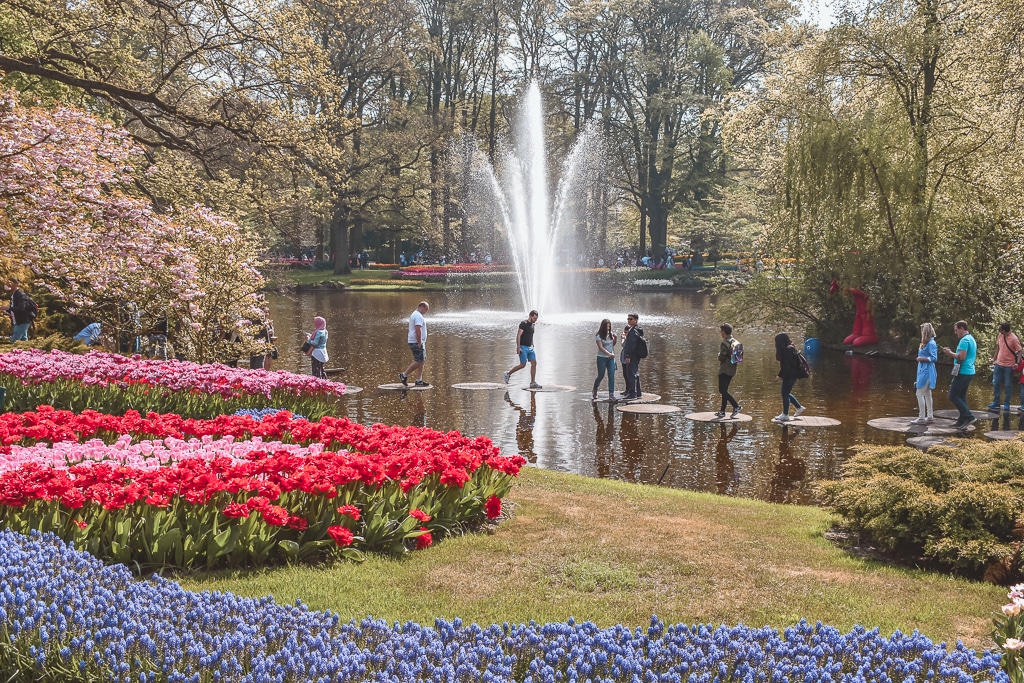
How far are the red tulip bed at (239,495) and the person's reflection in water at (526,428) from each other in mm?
4033

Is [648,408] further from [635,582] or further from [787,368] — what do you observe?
[635,582]

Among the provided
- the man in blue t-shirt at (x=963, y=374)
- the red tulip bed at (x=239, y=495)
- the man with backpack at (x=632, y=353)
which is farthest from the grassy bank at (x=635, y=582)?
the man with backpack at (x=632, y=353)

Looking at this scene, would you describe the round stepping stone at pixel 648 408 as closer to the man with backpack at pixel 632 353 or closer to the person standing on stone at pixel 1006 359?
the man with backpack at pixel 632 353

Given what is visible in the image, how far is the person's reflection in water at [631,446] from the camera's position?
11578 millimetres

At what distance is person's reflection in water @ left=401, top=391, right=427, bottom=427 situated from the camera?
14664 mm

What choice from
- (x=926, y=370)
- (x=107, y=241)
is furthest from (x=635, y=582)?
(x=107, y=241)

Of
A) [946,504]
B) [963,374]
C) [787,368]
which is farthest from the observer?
[787,368]

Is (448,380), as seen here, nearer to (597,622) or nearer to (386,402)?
(386,402)

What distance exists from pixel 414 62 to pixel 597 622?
59.7 metres

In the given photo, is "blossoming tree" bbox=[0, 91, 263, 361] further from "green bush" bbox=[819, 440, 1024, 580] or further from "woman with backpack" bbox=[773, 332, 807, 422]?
"green bush" bbox=[819, 440, 1024, 580]

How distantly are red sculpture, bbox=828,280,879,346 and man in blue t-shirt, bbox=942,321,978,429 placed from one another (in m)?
10.9

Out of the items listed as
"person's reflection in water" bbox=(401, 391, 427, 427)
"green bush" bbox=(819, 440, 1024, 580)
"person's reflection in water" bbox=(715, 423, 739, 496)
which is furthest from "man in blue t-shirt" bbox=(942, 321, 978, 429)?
"person's reflection in water" bbox=(401, 391, 427, 427)

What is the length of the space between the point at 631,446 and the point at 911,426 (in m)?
4.53

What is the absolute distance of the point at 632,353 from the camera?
16.9 metres
